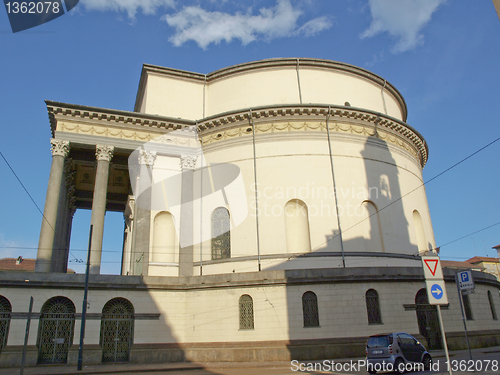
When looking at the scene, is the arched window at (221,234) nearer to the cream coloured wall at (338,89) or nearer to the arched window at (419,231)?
the cream coloured wall at (338,89)

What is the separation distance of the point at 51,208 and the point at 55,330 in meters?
6.15

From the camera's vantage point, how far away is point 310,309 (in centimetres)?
1930

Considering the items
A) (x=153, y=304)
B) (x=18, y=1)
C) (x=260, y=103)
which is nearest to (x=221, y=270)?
(x=153, y=304)

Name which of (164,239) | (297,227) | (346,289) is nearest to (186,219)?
(164,239)

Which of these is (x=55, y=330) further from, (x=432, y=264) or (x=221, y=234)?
(x=432, y=264)

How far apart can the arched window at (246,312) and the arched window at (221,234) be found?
3.28m

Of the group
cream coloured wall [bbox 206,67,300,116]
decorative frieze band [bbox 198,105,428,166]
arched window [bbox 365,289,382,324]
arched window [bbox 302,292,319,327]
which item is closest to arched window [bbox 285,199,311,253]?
arched window [bbox 302,292,319,327]

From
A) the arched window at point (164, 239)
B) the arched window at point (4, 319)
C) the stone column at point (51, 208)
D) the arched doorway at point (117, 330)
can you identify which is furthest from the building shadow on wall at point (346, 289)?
the arched window at point (4, 319)

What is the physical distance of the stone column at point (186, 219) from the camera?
878 inches

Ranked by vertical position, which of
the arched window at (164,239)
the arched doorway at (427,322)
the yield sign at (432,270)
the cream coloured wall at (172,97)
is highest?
the cream coloured wall at (172,97)

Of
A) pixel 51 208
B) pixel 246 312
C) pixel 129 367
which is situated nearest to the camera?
pixel 129 367

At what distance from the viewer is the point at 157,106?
2588 centimetres

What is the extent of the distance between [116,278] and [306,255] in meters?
9.67

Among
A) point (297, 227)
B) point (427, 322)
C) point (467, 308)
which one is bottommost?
point (427, 322)
